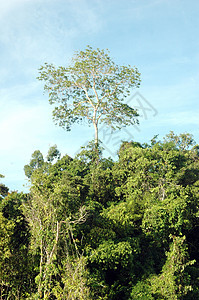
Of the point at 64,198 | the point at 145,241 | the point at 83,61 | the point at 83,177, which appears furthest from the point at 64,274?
the point at 83,61

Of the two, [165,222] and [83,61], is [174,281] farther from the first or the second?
[83,61]

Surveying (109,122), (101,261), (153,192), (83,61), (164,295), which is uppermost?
(83,61)

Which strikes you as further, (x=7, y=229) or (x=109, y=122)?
(x=109, y=122)

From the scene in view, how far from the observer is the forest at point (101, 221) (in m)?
6.61

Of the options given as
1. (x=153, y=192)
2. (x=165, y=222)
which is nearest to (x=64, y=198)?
(x=165, y=222)

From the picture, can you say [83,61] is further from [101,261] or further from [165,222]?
[101,261]

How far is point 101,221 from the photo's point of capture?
344 inches

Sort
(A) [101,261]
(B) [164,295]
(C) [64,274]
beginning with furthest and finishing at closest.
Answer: (B) [164,295] < (A) [101,261] < (C) [64,274]

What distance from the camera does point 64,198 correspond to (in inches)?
276

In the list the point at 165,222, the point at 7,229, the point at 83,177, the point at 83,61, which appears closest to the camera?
the point at 7,229

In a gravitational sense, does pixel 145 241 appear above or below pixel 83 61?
below

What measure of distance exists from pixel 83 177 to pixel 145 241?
444 cm

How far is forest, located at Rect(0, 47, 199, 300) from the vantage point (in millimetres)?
6609

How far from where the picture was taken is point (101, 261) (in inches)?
321
